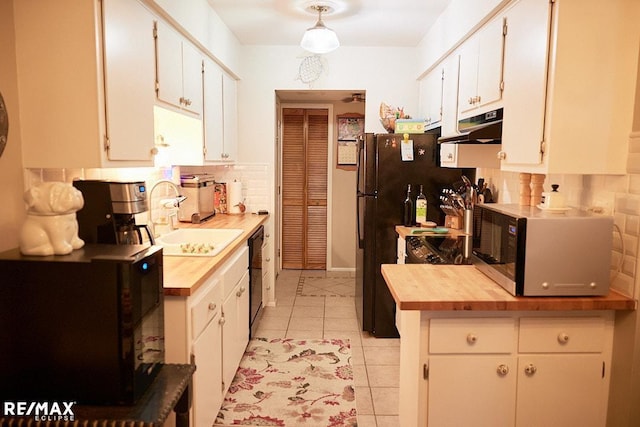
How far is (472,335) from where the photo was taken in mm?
1823

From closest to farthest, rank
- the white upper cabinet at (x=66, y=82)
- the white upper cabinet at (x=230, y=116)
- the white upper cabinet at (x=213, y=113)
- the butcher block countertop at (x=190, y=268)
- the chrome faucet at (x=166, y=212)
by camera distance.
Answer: the white upper cabinet at (x=66, y=82), the butcher block countertop at (x=190, y=268), the chrome faucet at (x=166, y=212), the white upper cabinet at (x=213, y=113), the white upper cabinet at (x=230, y=116)

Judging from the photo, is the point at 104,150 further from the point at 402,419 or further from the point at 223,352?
the point at 402,419

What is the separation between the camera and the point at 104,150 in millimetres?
1854

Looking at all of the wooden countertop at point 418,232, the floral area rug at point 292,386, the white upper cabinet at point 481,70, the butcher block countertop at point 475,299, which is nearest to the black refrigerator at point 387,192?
the wooden countertop at point 418,232

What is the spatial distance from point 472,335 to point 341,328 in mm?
2285

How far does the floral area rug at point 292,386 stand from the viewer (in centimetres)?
261

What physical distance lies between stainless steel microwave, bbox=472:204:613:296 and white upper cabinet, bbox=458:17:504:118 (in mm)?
882

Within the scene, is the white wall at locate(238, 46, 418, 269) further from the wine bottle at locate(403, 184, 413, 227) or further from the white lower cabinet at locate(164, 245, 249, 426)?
the white lower cabinet at locate(164, 245, 249, 426)

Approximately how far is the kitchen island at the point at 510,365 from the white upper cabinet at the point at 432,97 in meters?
2.09

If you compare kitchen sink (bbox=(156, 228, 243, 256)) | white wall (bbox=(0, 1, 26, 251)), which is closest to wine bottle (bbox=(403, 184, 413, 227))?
kitchen sink (bbox=(156, 228, 243, 256))

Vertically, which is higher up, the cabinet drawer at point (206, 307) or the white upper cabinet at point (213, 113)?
the white upper cabinet at point (213, 113)

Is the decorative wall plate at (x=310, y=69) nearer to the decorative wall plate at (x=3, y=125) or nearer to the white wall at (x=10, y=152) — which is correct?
the white wall at (x=10, y=152)

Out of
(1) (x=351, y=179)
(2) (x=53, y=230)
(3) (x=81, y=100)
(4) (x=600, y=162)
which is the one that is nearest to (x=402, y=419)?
(4) (x=600, y=162)

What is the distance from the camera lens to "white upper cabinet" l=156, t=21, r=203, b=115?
95.7 inches
